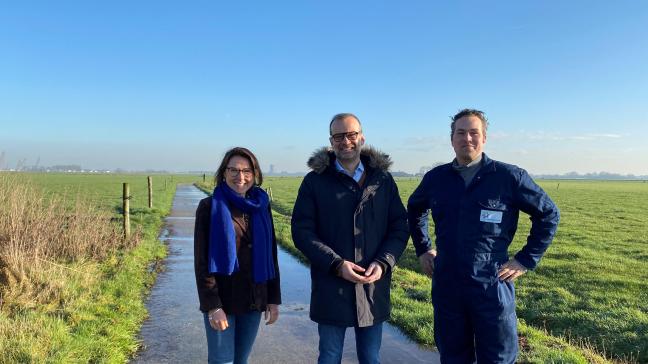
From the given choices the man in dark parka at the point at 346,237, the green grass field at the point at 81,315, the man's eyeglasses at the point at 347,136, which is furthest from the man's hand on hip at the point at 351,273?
the green grass field at the point at 81,315

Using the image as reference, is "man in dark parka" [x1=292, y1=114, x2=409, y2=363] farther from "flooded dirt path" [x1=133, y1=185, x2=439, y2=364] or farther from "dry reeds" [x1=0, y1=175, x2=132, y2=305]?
"dry reeds" [x1=0, y1=175, x2=132, y2=305]

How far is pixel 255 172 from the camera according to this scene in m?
3.36

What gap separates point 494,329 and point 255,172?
205 cm

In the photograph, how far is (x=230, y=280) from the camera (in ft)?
10.5

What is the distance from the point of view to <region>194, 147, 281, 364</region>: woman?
121 inches

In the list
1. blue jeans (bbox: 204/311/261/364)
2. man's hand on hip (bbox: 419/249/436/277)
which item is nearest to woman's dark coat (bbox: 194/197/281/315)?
blue jeans (bbox: 204/311/261/364)

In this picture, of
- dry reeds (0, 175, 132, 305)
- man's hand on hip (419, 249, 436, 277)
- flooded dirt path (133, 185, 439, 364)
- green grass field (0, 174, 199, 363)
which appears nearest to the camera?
man's hand on hip (419, 249, 436, 277)

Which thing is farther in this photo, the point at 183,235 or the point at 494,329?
the point at 183,235

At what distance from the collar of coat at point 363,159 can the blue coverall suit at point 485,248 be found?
1.59 feet

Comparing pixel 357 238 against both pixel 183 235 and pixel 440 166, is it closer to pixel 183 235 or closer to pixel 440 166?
pixel 440 166

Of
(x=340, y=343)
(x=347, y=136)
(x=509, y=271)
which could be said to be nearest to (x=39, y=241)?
(x=340, y=343)

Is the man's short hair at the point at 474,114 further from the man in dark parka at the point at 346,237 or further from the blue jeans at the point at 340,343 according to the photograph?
the blue jeans at the point at 340,343

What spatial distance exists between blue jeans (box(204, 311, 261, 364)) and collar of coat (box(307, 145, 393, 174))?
120 centimetres

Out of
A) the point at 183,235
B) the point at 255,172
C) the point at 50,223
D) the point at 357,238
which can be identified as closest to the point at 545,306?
the point at 357,238
